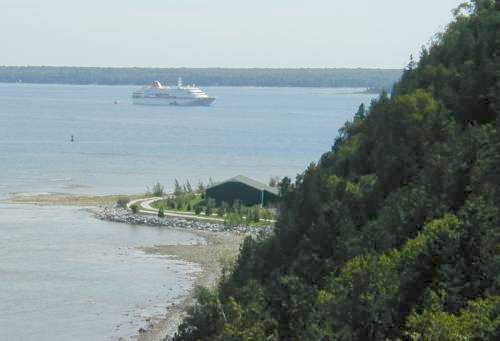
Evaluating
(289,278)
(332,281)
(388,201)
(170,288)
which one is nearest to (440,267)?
(332,281)

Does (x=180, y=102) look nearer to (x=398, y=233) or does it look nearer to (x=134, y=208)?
(x=134, y=208)

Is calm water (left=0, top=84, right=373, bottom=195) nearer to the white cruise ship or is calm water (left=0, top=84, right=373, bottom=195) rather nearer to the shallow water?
the white cruise ship

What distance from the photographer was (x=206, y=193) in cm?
4766

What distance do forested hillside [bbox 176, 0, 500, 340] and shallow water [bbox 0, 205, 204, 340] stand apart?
225 inches

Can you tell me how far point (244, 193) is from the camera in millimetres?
46719

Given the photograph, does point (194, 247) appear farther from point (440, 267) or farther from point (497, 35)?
point (440, 267)

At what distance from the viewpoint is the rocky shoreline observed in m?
42.1

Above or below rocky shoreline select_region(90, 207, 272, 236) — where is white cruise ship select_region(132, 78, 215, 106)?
below

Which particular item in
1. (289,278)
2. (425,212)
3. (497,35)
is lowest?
(289,278)

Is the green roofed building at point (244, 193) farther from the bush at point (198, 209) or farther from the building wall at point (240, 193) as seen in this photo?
the bush at point (198, 209)

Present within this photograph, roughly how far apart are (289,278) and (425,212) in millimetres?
2130

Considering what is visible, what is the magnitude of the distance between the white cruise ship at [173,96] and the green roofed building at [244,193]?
116 metres

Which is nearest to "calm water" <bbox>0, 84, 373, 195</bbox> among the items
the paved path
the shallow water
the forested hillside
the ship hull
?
the paved path

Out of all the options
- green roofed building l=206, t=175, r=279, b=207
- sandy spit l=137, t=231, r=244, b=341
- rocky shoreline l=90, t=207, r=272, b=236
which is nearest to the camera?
sandy spit l=137, t=231, r=244, b=341
